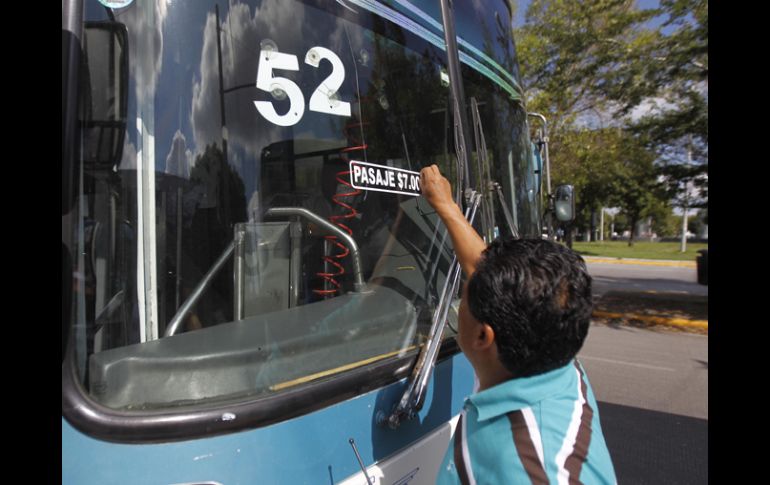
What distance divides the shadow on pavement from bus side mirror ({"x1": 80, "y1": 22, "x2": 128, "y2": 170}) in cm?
376

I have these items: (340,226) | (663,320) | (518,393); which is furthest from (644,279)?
(518,393)

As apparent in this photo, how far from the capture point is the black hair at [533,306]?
3.32ft

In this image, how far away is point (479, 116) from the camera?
2.26 m

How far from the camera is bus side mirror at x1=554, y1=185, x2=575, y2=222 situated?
3398mm

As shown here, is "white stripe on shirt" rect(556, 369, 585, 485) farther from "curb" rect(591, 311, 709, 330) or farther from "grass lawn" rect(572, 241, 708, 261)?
"grass lawn" rect(572, 241, 708, 261)

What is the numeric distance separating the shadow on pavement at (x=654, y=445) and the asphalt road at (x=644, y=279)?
6467 millimetres

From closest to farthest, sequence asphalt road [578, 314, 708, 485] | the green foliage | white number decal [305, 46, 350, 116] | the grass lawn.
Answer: white number decal [305, 46, 350, 116] < asphalt road [578, 314, 708, 485] < the green foliage < the grass lawn

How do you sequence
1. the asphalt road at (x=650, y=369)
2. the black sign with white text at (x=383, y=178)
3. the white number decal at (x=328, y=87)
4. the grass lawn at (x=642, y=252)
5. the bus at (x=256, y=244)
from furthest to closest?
1. the grass lawn at (x=642, y=252)
2. the asphalt road at (x=650, y=369)
3. the black sign with white text at (x=383, y=178)
4. the white number decal at (x=328, y=87)
5. the bus at (x=256, y=244)

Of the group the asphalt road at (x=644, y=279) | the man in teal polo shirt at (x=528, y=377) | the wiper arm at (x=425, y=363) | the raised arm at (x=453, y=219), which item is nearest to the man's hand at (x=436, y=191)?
the raised arm at (x=453, y=219)

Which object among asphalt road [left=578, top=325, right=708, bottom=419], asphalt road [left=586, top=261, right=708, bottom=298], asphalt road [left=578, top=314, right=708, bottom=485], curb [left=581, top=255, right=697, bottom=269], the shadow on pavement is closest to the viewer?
the shadow on pavement

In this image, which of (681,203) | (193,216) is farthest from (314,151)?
(681,203)

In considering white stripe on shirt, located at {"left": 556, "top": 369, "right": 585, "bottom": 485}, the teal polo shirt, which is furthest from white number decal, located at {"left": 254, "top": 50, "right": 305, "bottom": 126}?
white stripe on shirt, located at {"left": 556, "top": 369, "right": 585, "bottom": 485}

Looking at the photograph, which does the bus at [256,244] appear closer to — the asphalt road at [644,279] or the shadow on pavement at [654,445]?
the shadow on pavement at [654,445]
